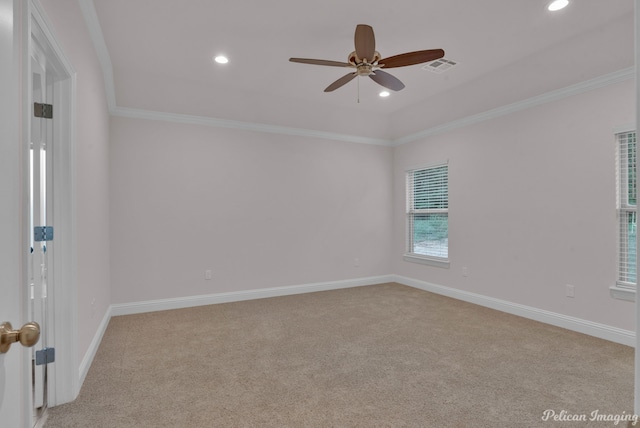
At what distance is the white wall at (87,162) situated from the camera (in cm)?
214

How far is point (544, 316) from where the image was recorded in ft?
12.5

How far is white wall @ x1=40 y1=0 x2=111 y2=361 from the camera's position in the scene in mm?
2145

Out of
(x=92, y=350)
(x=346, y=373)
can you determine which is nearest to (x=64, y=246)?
(x=92, y=350)

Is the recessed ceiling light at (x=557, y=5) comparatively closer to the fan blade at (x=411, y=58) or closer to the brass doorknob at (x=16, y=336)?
the fan blade at (x=411, y=58)

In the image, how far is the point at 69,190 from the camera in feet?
7.06

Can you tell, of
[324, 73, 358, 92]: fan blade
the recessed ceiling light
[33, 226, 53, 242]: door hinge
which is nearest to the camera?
[33, 226, 53, 242]: door hinge

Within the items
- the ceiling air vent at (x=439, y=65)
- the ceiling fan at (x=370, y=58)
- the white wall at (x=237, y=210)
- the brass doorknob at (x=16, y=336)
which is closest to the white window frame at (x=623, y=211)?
the ceiling air vent at (x=439, y=65)

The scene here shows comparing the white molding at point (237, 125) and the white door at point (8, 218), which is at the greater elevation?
the white molding at point (237, 125)

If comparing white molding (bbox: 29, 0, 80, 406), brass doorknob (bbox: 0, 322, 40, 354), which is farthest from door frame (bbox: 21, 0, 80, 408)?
brass doorknob (bbox: 0, 322, 40, 354)

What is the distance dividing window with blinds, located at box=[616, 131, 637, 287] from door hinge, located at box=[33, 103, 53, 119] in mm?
4749

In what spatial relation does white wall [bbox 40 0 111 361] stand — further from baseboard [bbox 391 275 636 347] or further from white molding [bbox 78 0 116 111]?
baseboard [bbox 391 275 636 347]

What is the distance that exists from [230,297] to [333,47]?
348cm

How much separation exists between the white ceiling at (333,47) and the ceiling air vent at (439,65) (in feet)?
0.25

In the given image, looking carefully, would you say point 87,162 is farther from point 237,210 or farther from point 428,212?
point 428,212
